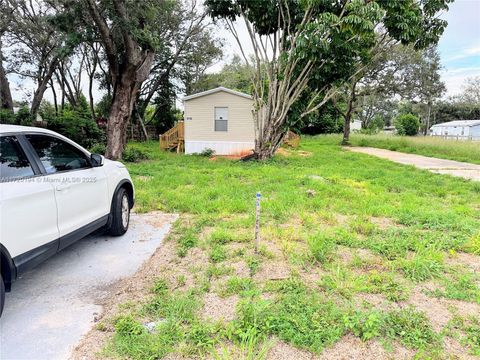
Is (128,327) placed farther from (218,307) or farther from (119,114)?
(119,114)

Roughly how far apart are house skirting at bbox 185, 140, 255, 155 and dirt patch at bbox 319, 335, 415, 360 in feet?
44.7

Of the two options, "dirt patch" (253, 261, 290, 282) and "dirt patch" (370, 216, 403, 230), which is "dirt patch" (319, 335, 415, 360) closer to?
"dirt patch" (253, 261, 290, 282)

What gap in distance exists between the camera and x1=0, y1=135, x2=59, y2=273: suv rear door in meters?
2.29

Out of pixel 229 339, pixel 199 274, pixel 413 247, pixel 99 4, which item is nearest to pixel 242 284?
pixel 199 274

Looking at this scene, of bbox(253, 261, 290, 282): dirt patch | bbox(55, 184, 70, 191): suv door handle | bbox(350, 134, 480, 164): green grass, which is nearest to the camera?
bbox(55, 184, 70, 191): suv door handle

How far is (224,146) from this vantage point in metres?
15.7

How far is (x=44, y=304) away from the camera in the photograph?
2672 millimetres

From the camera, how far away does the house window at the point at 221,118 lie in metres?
15.5

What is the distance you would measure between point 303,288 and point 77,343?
5.99 feet

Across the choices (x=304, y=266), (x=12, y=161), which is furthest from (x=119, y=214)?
(x=304, y=266)

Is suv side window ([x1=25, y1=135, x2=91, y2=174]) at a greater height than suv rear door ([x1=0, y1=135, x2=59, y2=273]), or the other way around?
suv side window ([x1=25, y1=135, x2=91, y2=174])

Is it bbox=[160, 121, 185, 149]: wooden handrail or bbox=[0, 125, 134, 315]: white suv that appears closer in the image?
bbox=[0, 125, 134, 315]: white suv

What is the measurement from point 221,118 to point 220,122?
20 centimetres

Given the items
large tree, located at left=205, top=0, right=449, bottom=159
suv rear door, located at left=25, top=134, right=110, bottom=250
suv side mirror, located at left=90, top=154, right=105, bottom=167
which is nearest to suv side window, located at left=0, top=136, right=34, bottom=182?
suv rear door, located at left=25, top=134, right=110, bottom=250
